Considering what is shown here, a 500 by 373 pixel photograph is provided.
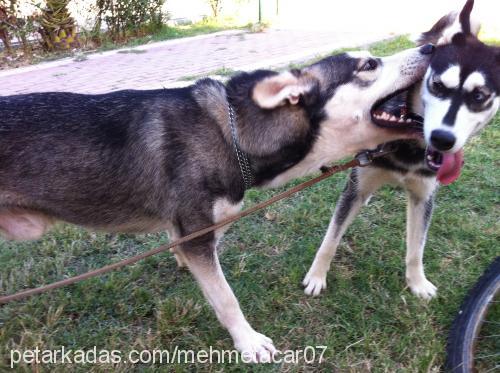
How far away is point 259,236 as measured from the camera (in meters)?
3.43

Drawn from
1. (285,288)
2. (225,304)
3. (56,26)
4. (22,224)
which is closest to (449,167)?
(285,288)

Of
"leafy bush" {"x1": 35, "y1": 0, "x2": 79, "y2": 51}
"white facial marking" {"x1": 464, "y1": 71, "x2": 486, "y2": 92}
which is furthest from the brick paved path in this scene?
"white facial marking" {"x1": 464, "y1": 71, "x2": 486, "y2": 92}

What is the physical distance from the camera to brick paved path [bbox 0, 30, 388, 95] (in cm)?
667

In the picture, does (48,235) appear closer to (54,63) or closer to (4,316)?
(4,316)

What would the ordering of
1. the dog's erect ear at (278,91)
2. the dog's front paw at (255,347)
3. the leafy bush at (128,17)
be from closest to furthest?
the dog's erect ear at (278,91)
the dog's front paw at (255,347)
the leafy bush at (128,17)

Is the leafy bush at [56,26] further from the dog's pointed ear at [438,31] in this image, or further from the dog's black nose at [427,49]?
the dog's black nose at [427,49]

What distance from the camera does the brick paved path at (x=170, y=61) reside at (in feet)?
21.9

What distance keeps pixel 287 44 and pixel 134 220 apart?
7.22 meters

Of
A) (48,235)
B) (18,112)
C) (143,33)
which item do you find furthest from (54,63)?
(18,112)

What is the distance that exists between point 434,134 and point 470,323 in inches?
36.6

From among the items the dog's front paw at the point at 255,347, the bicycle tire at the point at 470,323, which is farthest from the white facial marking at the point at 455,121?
the dog's front paw at the point at 255,347

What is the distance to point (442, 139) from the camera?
207 cm

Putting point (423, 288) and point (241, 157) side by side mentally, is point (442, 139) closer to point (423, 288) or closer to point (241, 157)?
point (241, 157)

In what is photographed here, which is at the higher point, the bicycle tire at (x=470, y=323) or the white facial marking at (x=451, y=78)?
the white facial marking at (x=451, y=78)
